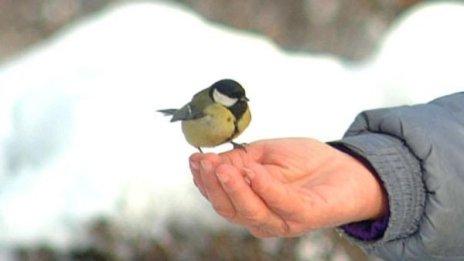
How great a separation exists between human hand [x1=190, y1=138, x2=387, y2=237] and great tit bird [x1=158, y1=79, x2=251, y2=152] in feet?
0.14

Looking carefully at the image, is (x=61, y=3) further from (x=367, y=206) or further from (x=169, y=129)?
(x=367, y=206)

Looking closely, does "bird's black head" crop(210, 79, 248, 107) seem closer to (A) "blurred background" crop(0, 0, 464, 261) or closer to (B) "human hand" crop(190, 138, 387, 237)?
(B) "human hand" crop(190, 138, 387, 237)

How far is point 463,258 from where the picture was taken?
2246 mm

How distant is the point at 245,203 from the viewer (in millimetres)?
1961

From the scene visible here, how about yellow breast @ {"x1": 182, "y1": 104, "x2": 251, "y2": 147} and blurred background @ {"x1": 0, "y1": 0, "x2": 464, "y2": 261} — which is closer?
yellow breast @ {"x1": 182, "y1": 104, "x2": 251, "y2": 147}

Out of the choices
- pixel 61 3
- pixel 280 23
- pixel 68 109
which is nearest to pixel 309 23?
pixel 280 23

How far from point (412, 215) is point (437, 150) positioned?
121mm

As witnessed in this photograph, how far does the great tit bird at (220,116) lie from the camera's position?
Result: 2166 millimetres

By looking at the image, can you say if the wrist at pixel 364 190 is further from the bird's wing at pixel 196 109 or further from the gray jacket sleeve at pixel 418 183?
the bird's wing at pixel 196 109

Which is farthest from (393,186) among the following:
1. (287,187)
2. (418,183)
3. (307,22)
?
(307,22)

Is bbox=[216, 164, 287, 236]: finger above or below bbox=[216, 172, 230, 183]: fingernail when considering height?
below

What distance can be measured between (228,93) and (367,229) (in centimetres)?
32

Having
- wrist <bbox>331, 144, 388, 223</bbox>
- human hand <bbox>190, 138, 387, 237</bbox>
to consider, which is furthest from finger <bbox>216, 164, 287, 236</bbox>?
wrist <bbox>331, 144, 388, 223</bbox>

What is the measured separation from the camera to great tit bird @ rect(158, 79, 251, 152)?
7.11ft
